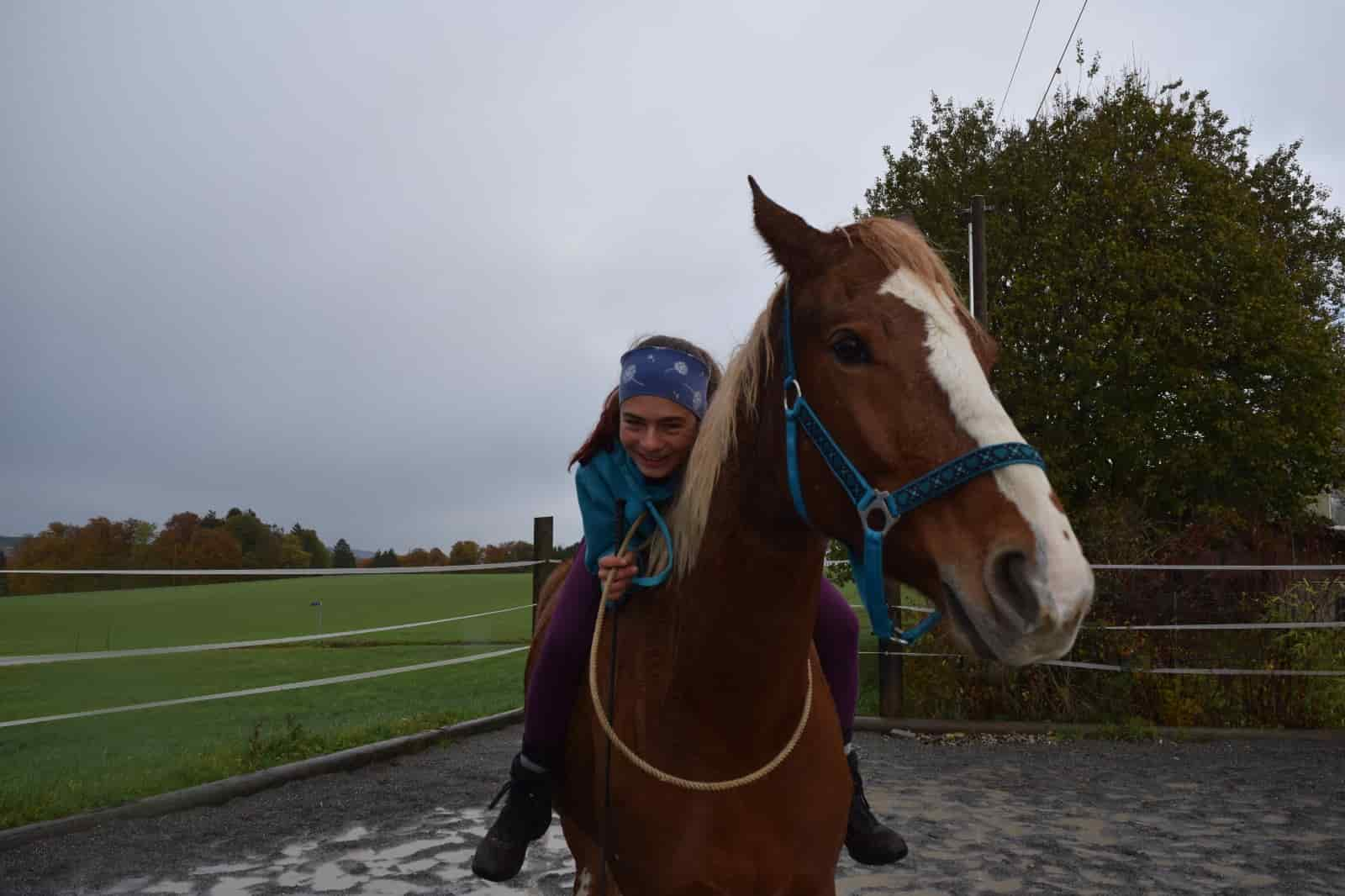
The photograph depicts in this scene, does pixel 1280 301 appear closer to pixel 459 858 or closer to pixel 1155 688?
pixel 1155 688

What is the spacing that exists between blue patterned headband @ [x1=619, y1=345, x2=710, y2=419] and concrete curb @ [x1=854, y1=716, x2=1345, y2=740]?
23.1 ft

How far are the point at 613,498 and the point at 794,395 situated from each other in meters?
0.79

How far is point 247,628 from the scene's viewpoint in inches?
765

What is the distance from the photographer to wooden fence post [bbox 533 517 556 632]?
8750 mm

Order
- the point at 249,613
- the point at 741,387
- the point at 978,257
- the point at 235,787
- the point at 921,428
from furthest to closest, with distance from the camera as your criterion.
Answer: the point at 249,613 < the point at 978,257 < the point at 235,787 < the point at 741,387 < the point at 921,428

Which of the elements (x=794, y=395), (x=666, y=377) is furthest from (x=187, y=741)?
(x=794, y=395)

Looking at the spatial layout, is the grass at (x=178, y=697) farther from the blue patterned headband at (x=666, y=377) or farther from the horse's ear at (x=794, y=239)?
the horse's ear at (x=794, y=239)

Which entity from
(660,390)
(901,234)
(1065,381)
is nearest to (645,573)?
(660,390)

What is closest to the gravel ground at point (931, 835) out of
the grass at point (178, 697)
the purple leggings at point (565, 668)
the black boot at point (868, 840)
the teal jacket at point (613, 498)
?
the grass at point (178, 697)

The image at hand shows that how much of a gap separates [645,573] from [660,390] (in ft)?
1.50

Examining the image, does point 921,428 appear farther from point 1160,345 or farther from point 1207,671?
point 1160,345

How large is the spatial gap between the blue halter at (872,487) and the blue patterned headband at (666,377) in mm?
484

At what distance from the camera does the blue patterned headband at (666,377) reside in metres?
2.26

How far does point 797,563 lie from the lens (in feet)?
6.15
